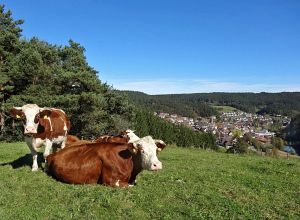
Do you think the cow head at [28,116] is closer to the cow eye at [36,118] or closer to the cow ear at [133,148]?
the cow eye at [36,118]

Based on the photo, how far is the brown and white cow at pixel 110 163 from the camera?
11.0 meters

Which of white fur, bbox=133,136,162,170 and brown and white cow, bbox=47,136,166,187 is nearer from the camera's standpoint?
white fur, bbox=133,136,162,170

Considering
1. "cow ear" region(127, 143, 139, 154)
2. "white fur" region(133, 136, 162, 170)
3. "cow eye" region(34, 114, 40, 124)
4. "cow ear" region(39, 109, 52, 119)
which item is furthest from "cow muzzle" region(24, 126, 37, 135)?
"white fur" region(133, 136, 162, 170)

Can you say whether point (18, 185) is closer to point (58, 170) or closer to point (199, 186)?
point (58, 170)

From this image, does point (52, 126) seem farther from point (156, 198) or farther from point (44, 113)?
point (156, 198)

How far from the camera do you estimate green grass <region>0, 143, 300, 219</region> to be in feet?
29.3

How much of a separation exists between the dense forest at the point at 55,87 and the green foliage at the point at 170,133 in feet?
200

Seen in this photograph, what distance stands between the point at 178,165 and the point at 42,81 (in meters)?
29.9

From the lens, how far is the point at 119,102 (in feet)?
154

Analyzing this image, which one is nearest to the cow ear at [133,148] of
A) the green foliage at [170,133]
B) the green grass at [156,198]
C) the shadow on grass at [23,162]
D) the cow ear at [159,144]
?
the cow ear at [159,144]

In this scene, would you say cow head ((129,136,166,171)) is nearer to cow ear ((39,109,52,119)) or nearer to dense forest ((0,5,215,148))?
cow ear ((39,109,52,119))

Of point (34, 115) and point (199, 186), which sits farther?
point (34, 115)

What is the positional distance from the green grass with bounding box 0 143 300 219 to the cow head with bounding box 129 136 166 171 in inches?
28.9

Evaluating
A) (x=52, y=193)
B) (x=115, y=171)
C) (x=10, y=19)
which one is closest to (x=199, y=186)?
(x=115, y=171)
